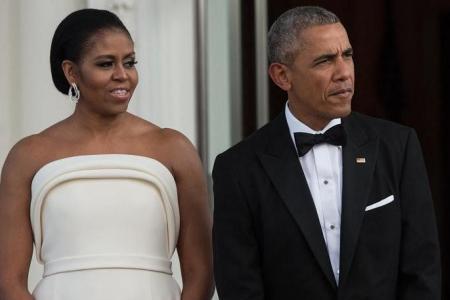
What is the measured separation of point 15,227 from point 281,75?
1.05m

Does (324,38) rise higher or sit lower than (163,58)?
higher

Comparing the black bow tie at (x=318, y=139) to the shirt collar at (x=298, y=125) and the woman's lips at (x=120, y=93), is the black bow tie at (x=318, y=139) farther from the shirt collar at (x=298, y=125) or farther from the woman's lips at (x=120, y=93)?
the woman's lips at (x=120, y=93)

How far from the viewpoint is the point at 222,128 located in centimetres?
720

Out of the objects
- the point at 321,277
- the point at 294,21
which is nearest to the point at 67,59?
the point at 294,21

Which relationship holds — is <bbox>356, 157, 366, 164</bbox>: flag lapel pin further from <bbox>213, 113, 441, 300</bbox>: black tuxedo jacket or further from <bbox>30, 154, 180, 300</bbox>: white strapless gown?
<bbox>30, 154, 180, 300</bbox>: white strapless gown

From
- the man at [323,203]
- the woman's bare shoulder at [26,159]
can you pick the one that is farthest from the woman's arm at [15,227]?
the man at [323,203]

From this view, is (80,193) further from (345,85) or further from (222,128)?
(222,128)

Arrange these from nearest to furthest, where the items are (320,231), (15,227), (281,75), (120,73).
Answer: (320,231)
(281,75)
(120,73)
(15,227)

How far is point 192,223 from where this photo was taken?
17.3ft

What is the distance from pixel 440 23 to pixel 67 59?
2.11 metres

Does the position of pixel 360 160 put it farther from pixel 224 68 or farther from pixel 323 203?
pixel 224 68

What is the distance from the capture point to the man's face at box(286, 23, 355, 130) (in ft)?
15.9

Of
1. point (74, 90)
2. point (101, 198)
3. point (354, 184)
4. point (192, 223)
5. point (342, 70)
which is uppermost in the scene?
point (342, 70)

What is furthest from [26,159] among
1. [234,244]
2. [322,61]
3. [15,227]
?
[322,61]
